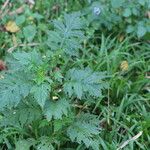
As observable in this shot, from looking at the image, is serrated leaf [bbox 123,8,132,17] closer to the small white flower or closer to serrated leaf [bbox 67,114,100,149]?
the small white flower

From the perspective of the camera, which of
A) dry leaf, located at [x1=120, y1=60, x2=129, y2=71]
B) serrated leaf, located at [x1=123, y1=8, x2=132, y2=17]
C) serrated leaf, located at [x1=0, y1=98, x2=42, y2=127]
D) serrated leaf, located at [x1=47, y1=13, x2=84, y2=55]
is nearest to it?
serrated leaf, located at [x1=0, y1=98, x2=42, y2=127]

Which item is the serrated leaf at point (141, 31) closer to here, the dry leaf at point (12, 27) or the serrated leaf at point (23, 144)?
the dry leaf at point (12, 27)

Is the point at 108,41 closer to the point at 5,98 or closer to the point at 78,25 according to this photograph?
the point at 78,25

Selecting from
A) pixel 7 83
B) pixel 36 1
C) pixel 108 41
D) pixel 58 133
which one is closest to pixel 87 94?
pixel 58 133

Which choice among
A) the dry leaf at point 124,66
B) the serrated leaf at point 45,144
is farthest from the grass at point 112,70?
the serrated leaf at point 45,144

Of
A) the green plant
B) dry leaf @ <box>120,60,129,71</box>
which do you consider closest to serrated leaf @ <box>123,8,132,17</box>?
the green plant

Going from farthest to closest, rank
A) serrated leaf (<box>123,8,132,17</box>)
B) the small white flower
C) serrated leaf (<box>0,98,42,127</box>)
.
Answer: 1. the small white flower
2. serrated leaf (<box>123,8,132,17</box>)
3. serrated leaf (<box>0,98,42,127</box>)

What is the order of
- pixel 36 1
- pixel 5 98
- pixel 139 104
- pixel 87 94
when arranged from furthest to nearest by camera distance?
1. pixel 36 1
2. pixel 139 104
3. pixel 87 94
4. pixel 5 98

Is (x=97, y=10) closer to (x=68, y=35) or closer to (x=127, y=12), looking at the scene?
(x=127, y=12)

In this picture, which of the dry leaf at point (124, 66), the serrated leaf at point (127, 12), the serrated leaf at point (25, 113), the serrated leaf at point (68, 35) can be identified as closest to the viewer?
the serrated leaf at point (25, 113)

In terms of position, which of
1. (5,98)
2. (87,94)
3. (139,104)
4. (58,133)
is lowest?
(139,104)

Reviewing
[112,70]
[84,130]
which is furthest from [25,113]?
[112,70]
